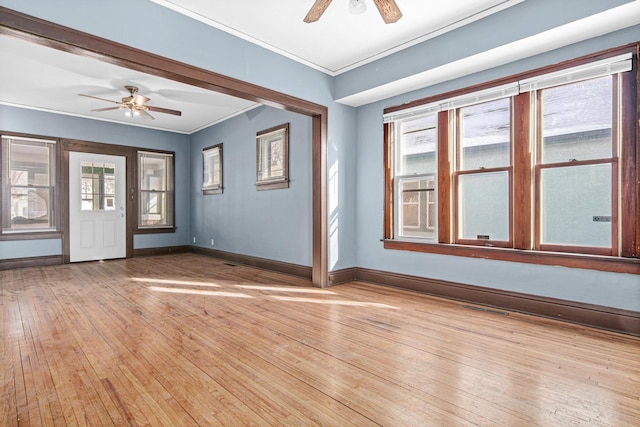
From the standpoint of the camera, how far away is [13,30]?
2.31 meters

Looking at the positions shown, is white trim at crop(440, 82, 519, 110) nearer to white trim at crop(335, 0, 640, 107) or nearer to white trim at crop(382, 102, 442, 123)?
white trim at crop(382, 102, 442, 123)

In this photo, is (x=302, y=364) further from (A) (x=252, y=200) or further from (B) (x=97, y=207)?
(B) (x=97, y=207)

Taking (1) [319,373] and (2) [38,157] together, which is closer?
(1) [319,373]

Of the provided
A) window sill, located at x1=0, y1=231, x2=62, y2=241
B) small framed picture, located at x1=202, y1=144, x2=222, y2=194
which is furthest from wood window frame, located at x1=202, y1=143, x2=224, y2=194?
window sill, located at x1=0, y1=231, x2=62, y2=241

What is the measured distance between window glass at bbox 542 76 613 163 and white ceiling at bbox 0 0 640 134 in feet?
1.48

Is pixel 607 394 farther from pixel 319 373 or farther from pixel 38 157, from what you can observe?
pixel 38 157

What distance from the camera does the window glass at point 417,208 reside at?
4238 mm

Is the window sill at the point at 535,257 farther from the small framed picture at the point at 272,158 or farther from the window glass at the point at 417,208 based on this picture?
the small framed picture at the point at 272,158

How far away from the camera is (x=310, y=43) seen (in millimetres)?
3785

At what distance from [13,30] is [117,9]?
729mm

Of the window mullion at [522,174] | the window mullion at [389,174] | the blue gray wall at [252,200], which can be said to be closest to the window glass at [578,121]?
the window mullion at [522,174]

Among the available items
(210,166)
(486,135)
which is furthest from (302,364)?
(210,166)

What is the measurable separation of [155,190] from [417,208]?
613cm

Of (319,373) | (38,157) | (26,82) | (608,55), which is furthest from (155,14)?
(38,157)
